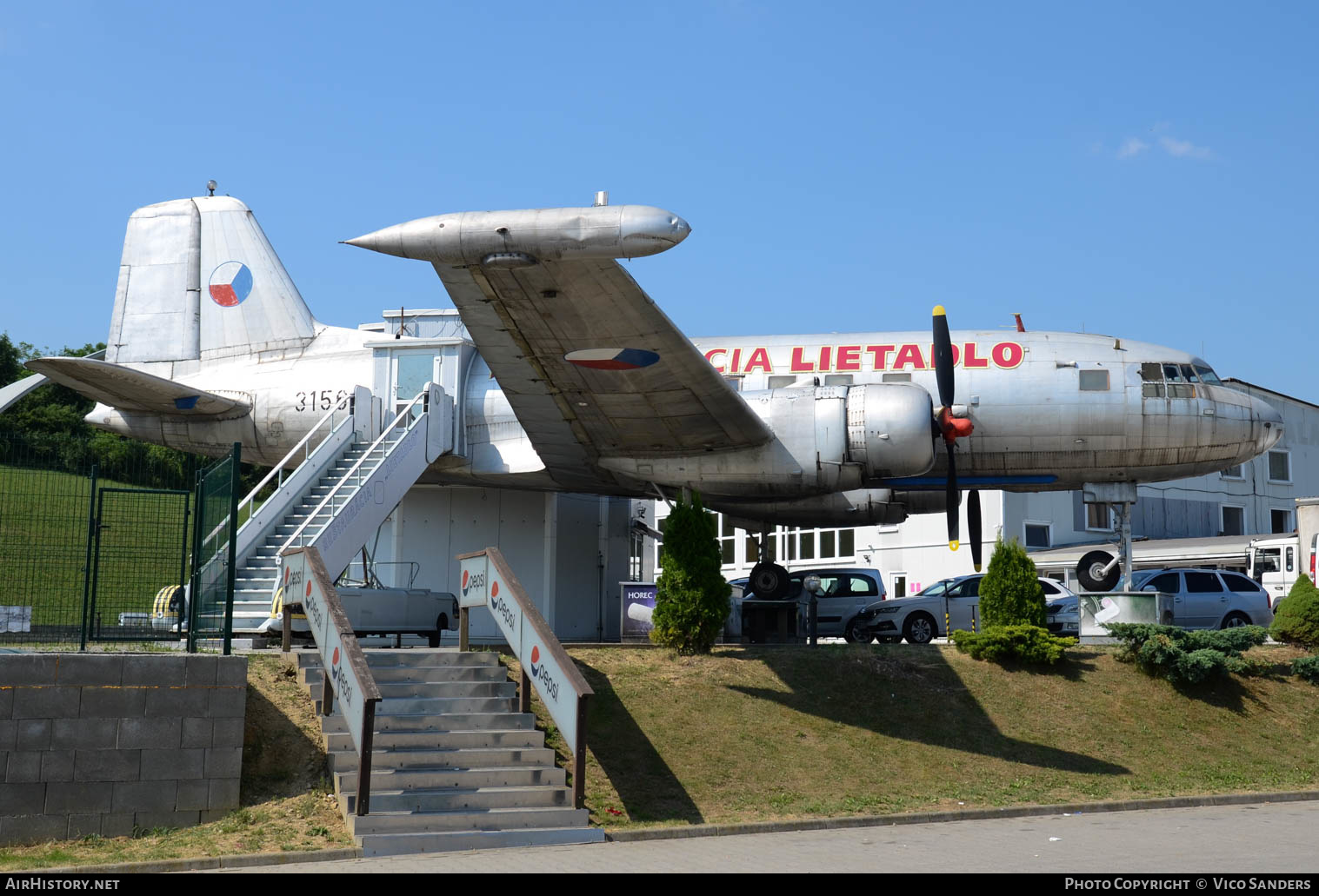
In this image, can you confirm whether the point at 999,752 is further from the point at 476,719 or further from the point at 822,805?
the point at 476,719

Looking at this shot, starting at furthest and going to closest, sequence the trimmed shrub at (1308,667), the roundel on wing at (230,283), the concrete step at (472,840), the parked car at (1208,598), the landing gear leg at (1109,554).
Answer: the roundel on wing at (230,283) < the parked car at (1208,598) < the landing gear leg at (1109,554) < the trimmed shrub at (1308,667) < the concrete step at (472,840)

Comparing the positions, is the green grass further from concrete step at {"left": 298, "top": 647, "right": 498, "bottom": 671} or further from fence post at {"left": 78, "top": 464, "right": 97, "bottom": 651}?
concrete step at {"left": 298, "top": 647, "right": 498, "bottom": 671}

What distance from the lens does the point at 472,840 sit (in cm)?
1160

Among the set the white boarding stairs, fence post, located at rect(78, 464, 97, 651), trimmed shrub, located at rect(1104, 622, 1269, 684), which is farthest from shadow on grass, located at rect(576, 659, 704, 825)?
trimmed shrub, located at rect(1104, 622, 1269, 684)

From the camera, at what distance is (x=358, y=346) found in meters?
26.9

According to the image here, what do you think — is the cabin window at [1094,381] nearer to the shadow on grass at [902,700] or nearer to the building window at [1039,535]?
the shadow on grass at [902,700]

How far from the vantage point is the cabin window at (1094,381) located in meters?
21.2

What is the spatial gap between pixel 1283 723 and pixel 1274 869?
992 cm

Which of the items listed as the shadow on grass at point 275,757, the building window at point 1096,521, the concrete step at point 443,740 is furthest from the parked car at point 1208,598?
the building window at point 1096,521

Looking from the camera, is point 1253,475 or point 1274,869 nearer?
point 1274,869

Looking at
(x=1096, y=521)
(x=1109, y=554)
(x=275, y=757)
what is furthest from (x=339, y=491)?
(x=1096, y=521)

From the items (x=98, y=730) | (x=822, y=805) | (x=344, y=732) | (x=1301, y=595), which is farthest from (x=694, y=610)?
(x=1301, y=595)

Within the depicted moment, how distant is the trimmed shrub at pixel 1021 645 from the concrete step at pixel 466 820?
9.20 metres

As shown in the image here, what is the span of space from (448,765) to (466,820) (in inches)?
45.7
